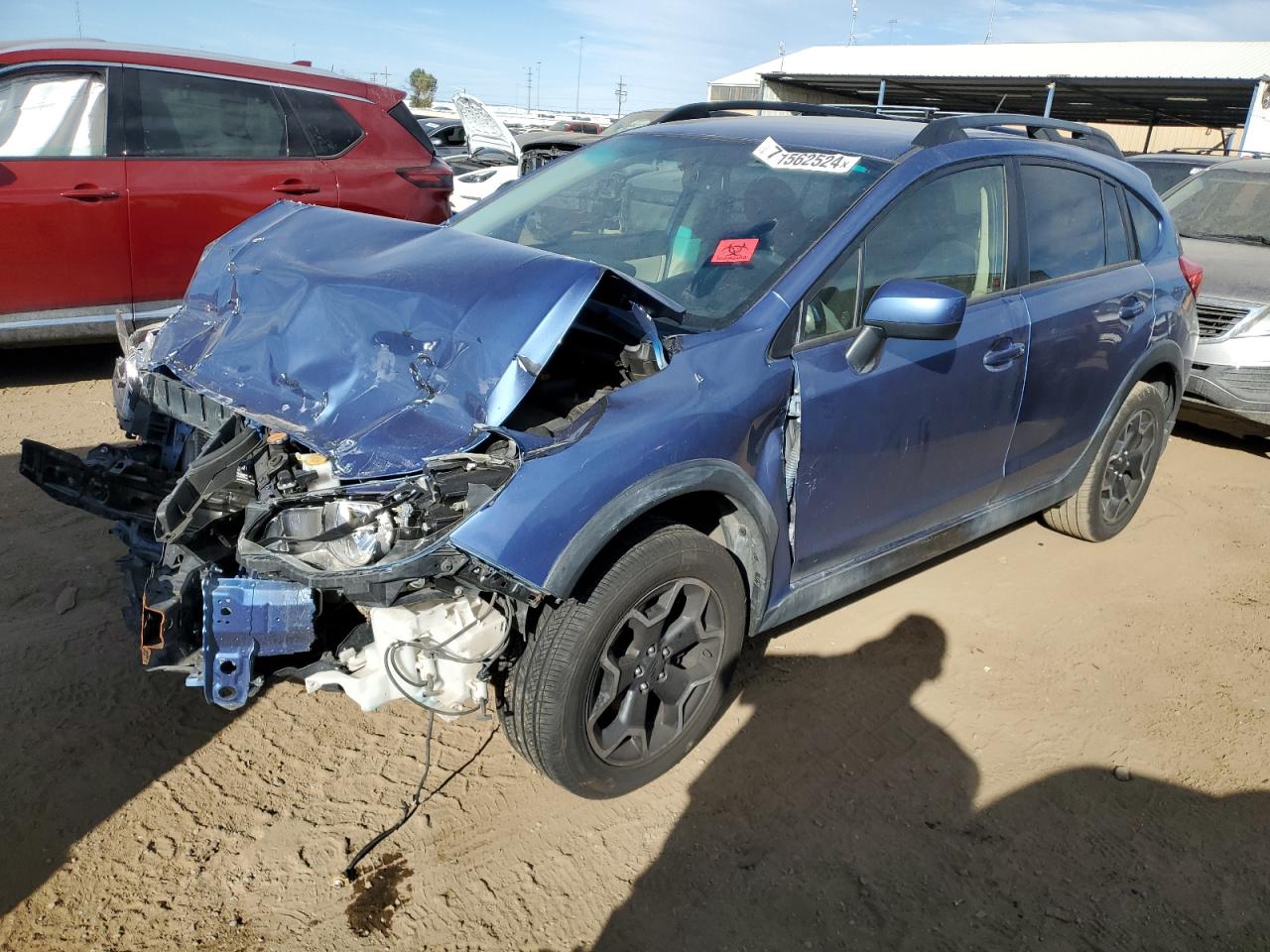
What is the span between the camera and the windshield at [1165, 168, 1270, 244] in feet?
25.5

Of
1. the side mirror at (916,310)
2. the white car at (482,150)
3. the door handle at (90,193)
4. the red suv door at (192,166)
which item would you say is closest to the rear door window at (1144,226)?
the side mirror at (916,310)

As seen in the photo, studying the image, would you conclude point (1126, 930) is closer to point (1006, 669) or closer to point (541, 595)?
point (1006, 669)

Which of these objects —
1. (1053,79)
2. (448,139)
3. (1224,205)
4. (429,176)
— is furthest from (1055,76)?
(429,176)

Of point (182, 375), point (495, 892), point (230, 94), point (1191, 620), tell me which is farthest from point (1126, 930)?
point (230, 94)

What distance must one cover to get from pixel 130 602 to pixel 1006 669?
315 centimetres

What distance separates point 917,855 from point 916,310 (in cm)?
161

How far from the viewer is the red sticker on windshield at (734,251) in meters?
3.11

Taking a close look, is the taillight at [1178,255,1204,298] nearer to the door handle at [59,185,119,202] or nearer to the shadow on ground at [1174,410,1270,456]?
the shadow on ground at [1174,410,1270,456]

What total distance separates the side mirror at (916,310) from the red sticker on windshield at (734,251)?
43 cm

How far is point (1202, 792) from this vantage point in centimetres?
318

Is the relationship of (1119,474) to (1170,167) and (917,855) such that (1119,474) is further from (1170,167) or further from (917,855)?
(1170,167)

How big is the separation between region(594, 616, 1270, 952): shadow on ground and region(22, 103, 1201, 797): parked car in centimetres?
33

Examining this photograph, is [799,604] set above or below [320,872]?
above

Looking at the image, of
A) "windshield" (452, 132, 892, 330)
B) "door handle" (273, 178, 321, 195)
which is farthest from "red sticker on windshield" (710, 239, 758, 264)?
"door handle" (273, 178, 321, 195)
